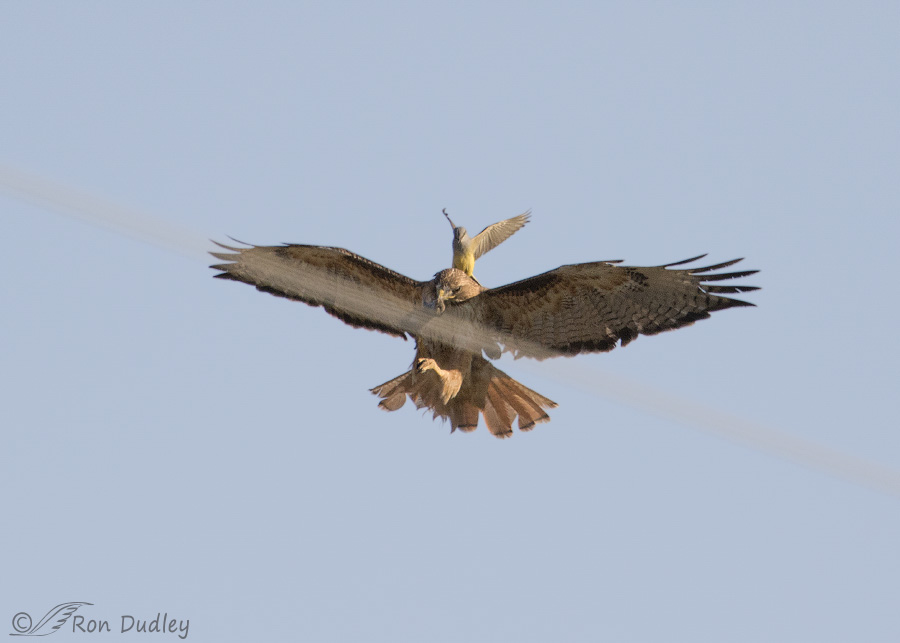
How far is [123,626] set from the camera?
12.6m

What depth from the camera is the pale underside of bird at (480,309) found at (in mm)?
12070

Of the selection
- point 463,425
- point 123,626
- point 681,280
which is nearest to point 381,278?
point 463,425

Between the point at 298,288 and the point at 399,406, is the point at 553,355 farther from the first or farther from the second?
the point at 298,288

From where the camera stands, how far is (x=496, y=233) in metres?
14.0

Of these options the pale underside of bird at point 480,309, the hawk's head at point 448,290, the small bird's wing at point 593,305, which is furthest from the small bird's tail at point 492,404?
the hawk's head at point 448,290

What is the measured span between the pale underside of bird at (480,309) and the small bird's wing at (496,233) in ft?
3.38

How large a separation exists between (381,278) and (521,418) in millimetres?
1894

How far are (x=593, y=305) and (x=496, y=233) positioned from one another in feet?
6.87

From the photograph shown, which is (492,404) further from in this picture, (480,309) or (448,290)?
(448,290)

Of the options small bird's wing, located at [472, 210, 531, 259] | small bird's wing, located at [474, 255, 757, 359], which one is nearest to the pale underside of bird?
small bird's wing, located at [474, 255, 757, 359]

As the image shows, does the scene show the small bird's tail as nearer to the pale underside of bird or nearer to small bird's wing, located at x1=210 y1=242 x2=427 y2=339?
the pale underside of bird

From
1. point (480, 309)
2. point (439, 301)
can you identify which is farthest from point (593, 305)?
point (439, 301)

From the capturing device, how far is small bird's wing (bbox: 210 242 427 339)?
12.4 m

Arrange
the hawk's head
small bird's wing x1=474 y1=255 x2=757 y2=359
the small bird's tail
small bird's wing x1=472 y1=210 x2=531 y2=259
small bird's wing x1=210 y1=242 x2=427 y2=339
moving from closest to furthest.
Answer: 1. small bird's wing x1=474 y1=255 x2=757 y2=359
2. the hawk's head
3. small bird's wing x1=210 y1=242 x2=427 y2=339
4. the small bird's tail
5. small bird's wing x1=472 y1=210 x2=531 y2=259
